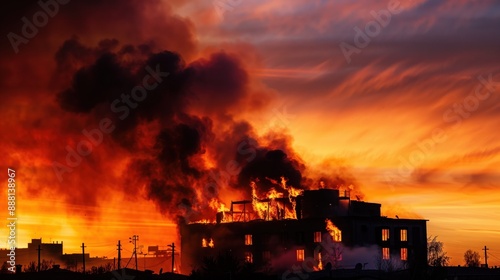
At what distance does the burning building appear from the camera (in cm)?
14012

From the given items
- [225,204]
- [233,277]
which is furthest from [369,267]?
[233,277]

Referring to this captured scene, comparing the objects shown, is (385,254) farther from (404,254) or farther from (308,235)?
(308,235)

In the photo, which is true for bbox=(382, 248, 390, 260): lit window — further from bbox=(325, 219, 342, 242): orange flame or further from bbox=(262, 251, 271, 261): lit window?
bbox=(262, 251, 271, 261): lit window

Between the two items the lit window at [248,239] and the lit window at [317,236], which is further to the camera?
the lit window at [248,239]

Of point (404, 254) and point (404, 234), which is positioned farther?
point (404, 234)

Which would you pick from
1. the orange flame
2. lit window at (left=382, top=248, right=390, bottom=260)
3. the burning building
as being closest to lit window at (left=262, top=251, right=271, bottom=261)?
the burning building

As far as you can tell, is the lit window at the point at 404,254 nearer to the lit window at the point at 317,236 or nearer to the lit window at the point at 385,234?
the lit window at the point at 385,234

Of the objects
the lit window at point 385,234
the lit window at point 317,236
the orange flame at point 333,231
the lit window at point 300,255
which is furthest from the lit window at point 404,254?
the lit window at point 300,255

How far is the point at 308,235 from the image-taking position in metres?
144

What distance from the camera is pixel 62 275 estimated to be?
4011 inches

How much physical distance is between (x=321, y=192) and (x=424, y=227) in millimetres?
23677

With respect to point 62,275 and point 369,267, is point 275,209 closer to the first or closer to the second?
point 369,267

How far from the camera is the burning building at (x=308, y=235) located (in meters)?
140

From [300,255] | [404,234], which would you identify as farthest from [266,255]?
[404,234]
